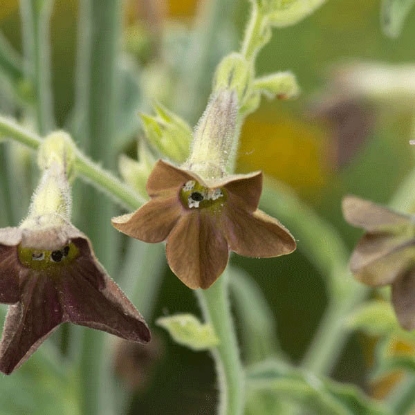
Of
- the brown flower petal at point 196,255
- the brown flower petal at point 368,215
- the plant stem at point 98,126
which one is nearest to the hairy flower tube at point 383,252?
the brown flower petal at point 368,215

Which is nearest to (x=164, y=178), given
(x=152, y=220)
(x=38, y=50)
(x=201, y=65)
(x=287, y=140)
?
(x=152, y=220)

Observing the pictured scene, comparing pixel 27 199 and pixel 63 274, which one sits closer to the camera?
pixel 63 274

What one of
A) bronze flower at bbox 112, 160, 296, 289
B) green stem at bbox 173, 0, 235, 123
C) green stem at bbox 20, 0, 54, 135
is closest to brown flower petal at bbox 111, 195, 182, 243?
bronze flower at bbox 112, 160, 296, 289

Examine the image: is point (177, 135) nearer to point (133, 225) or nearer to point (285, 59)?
point (133, 225)

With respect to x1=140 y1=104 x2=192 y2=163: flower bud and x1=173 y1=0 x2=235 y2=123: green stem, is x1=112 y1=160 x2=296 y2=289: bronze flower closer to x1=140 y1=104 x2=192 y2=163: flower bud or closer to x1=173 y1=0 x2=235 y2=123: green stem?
x1=140 y1=104 x2=192 y2=163: flower bud

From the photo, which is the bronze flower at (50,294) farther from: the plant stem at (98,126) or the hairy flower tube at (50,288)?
the plant stem at (98,126)

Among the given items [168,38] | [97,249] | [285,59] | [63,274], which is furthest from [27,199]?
[285,59]

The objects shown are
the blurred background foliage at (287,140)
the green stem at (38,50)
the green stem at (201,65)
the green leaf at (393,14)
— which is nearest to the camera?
the green leaf at (393,14)
